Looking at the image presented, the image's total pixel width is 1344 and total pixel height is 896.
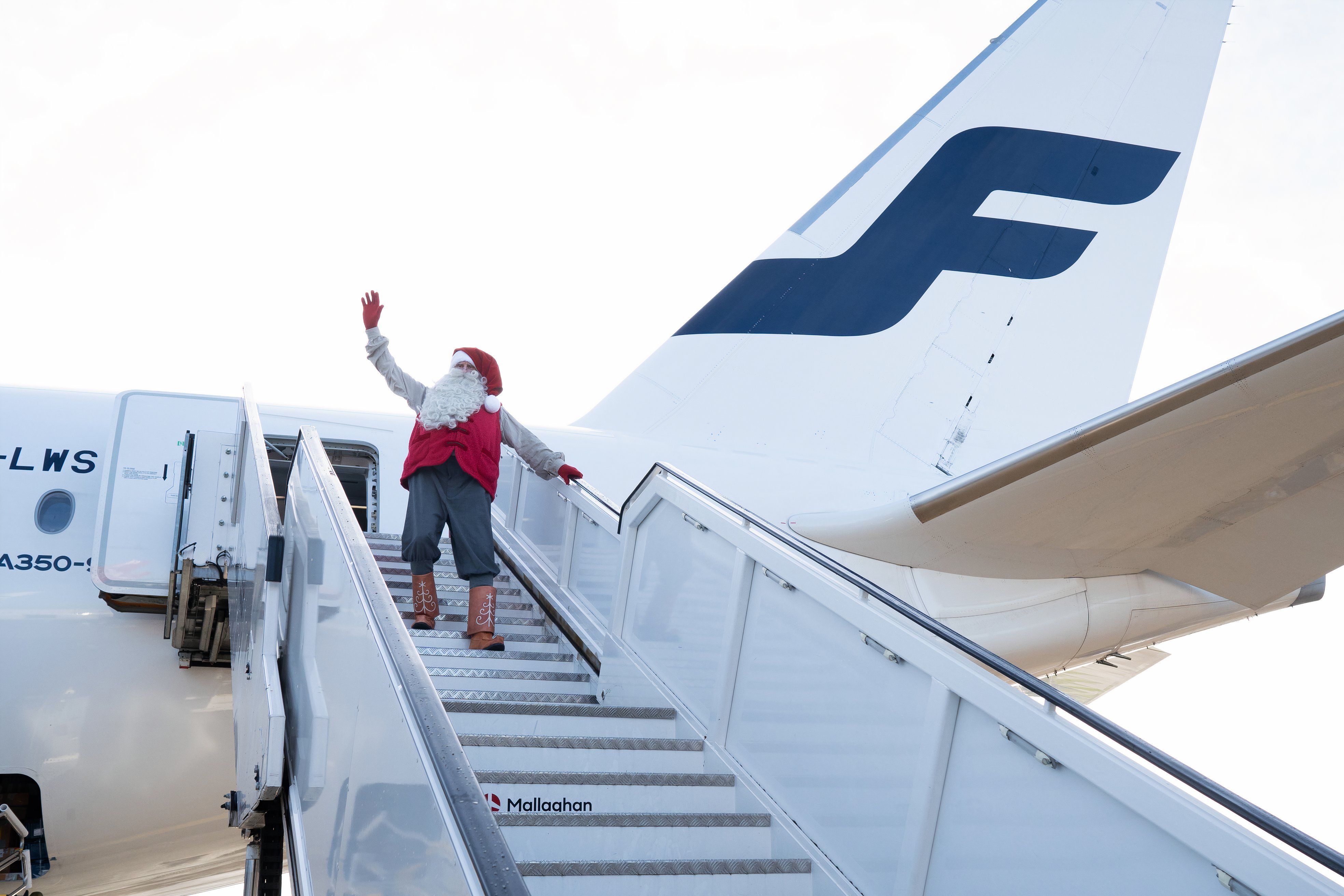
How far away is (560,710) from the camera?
160 inches

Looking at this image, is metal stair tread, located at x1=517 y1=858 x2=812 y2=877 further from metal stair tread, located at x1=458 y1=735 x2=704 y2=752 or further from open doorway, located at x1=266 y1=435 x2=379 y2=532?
open doorway, located at x1=266 y1=435 x2=379 y2=532

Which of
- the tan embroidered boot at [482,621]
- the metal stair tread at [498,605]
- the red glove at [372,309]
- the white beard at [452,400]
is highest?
the red glove at [372,309]

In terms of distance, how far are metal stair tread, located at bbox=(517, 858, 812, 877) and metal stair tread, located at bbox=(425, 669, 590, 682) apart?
58.5 inches

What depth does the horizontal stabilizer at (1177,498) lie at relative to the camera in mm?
3596

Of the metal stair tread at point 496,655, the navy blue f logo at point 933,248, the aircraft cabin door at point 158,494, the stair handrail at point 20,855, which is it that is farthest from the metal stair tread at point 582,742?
the navy blue f logo at point 933,248

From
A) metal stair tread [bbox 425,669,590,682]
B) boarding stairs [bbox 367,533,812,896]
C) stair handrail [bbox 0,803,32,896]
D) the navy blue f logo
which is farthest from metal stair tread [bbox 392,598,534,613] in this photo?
the navy blue f logo

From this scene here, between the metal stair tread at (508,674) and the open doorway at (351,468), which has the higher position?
the open doorway at (351,468)

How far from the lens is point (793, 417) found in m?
7.38

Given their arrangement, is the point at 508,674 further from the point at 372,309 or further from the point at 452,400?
the point at 372,309

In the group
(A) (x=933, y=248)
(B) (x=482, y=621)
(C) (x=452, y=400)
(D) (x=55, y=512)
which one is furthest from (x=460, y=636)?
(A) (x=933, y=248)

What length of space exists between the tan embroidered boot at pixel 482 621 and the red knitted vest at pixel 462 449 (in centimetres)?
51

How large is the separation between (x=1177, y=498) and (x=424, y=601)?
355 centimetres

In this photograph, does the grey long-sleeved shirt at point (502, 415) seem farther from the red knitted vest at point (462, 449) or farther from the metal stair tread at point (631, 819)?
the metal stair tread at point (631, 819)

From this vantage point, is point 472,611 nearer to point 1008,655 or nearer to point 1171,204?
point 1008,655
